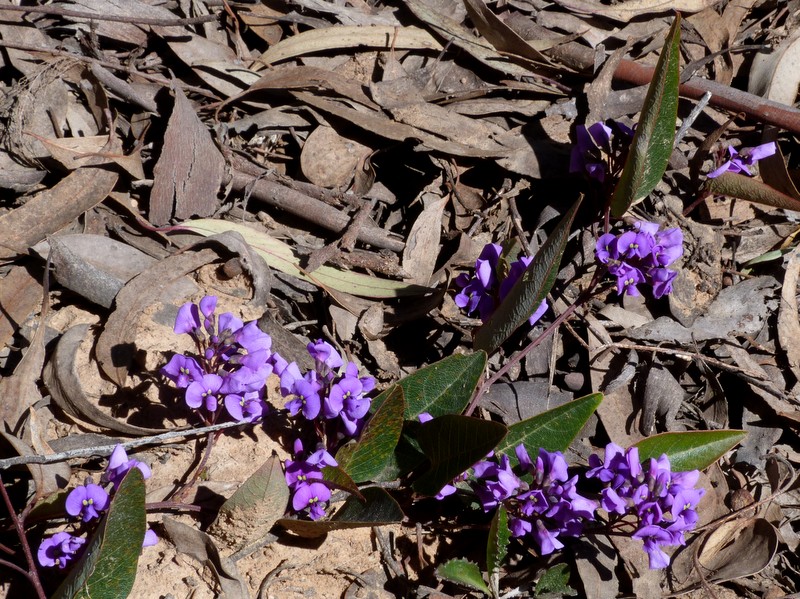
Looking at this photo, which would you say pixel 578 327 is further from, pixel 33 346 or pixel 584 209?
pixel 33 346

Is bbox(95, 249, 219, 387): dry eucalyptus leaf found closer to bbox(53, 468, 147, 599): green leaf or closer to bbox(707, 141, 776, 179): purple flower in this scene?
bbox(53, 468, 147, 599): green leaf

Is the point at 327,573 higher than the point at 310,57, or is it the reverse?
the point at 310,57

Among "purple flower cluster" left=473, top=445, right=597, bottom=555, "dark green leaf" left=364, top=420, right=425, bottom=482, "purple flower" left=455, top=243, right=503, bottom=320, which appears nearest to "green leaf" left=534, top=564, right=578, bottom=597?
"purple flower cluster" left=473, top=445, right=597, bottom=555

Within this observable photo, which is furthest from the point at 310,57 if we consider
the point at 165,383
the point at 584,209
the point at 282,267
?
the point at 165,383


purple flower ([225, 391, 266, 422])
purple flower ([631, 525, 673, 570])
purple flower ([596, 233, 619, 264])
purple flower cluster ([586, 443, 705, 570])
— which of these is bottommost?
purple flower ([631, 525, 673, 570])

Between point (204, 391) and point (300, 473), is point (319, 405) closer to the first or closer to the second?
point (300, 473)

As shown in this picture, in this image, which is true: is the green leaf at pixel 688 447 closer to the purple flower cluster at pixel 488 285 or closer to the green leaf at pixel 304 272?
the purple flower cluster at pixel 488 285

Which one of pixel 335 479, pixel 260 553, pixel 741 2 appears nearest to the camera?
pixel 335 479
